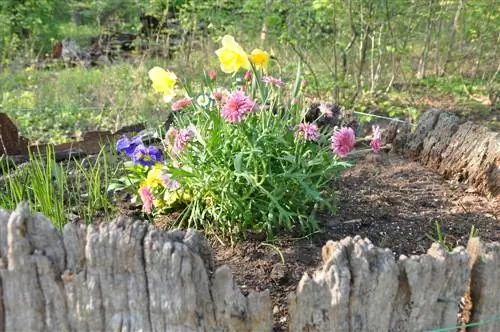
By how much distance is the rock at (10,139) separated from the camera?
3531mm

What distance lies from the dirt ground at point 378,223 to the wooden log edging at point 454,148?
84 mm

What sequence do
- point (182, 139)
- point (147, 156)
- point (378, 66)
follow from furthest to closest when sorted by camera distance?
point (378, 66)
point (147, 156)
point (182, 139)

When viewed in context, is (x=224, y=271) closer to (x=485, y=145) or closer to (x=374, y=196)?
(x=374, y=196)

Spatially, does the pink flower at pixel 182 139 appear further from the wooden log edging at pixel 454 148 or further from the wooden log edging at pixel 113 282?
the wooden log edging at pixel 454 148

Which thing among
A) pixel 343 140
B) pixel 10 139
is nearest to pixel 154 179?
pixel 343 140

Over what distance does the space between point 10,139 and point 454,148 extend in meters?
2.70

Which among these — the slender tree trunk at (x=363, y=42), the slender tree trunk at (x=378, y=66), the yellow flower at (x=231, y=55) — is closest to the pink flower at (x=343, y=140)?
the yellow flower at (x=231, y=55)

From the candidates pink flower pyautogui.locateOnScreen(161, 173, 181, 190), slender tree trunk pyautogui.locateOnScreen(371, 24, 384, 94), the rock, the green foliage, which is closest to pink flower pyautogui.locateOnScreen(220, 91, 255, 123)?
the green foliage

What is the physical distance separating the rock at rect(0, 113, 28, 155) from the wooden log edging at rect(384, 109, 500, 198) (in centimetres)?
238

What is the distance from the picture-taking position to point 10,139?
A: 3596 mm

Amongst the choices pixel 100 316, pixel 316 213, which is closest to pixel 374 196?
pixel 316 213

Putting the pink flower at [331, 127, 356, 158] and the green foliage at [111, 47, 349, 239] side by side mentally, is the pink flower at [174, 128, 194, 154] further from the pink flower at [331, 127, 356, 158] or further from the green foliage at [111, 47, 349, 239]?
the pink flower at [331, 127, 356, 158]

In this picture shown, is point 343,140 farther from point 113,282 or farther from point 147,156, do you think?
point 113,282

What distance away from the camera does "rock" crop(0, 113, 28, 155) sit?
11.6 ft
